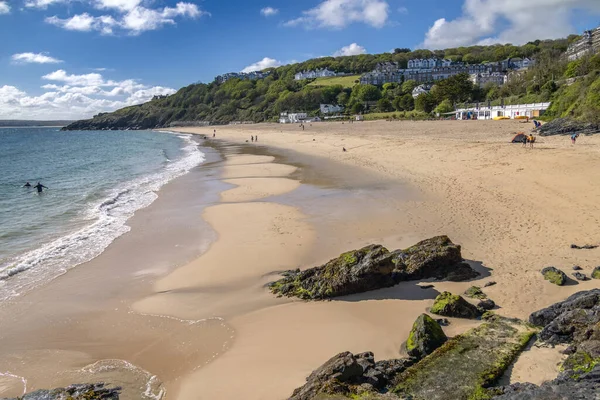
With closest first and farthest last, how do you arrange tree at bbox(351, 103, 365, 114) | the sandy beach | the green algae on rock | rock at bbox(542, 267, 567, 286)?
the green algae on rock → the sandy beach → rock at bbox(542, 267, 567, 286) → tree at bbox(351, 103, 365, 114)

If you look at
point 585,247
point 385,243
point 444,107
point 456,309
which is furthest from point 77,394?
point 444,107

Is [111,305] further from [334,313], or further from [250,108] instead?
[250,108]

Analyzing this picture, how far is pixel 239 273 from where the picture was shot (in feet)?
37.2

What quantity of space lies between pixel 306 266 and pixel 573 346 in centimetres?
675

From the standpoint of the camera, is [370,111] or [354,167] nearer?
[354,167]

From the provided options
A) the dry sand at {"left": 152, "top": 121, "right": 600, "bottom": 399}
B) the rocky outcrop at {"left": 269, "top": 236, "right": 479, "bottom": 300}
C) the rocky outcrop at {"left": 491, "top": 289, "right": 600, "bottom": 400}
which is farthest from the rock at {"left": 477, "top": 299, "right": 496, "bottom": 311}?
the rocky outcrop at {"left": 269, "top": 236, "right": 479, "bottom": 300}

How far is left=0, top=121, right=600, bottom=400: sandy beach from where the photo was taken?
24.0 ft

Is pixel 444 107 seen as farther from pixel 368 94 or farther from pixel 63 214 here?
pixel 63 214

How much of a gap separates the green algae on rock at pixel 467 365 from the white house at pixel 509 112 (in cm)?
5091

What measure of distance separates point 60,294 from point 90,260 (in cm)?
241

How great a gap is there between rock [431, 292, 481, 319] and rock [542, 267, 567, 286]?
7.64ft

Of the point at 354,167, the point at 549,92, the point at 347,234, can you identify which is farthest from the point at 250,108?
the point at 347,234

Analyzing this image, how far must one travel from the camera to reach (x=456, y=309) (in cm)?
791

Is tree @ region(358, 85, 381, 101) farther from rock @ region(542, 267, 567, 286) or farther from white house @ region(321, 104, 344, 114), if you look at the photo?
rock @ region(542, 267, 567, 286)
